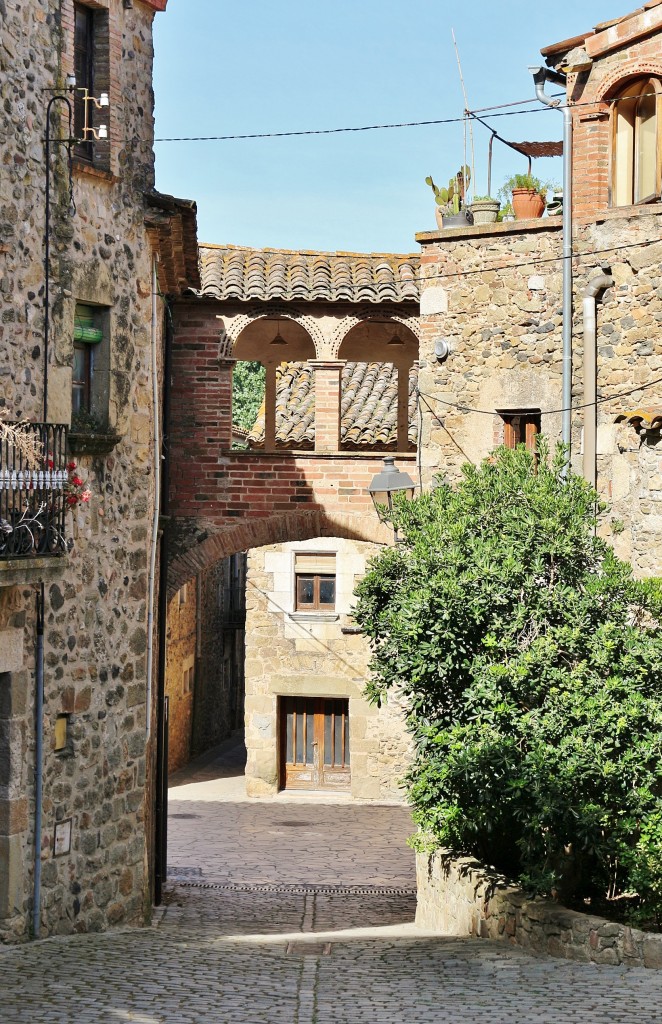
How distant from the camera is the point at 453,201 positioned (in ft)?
53.4

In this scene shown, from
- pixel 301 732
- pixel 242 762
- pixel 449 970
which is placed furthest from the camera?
pixel 242 762

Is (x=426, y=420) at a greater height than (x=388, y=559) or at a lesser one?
greater

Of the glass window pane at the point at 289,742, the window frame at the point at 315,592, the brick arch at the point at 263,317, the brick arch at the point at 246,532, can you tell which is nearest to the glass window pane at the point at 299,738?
the glass window pane at the point at 289,742

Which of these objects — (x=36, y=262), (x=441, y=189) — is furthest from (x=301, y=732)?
(x=36, y=262)

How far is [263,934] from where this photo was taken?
1439cm

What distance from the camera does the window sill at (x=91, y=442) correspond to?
12891 millimetres

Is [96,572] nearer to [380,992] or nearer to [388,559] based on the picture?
[388,559]

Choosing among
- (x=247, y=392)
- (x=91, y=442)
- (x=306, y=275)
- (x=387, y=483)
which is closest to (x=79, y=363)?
(x=91, y=442)

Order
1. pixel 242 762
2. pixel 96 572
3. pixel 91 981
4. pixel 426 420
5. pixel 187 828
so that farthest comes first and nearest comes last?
pixel 242 762 < pixel 187 828 < pixel 426 420 < pixel 96 572 < pixel 91 981

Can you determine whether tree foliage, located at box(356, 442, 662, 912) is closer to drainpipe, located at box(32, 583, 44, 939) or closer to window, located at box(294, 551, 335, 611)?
drainpipe, located at box(32, 583, 44, 939)

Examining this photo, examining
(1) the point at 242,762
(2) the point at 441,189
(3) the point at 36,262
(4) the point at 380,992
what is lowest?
(1) the point at 242,762

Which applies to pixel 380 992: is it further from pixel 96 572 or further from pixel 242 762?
pixel 242 762

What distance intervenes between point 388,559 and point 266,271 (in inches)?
257

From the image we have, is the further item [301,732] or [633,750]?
[301,732]
